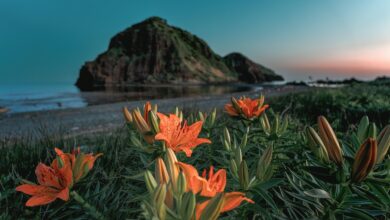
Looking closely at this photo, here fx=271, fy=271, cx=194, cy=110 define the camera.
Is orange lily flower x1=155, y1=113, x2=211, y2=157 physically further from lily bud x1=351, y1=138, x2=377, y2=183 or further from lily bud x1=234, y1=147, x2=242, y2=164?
lily bud x1=351, y1=138, x2=377, y2=183

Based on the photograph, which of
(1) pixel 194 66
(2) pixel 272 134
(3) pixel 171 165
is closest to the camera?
(3) pixel 171 165

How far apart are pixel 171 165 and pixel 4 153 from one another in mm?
2850

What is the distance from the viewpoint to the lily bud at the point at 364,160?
2.58 feet

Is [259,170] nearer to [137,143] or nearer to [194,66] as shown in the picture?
[137,143]

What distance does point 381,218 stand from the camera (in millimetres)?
1354

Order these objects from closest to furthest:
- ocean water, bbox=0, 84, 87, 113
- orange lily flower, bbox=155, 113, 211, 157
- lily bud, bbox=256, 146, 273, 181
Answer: lily bud, bbox=256, 146, 273, 181
orange lily flower, bbox=155, 113, 211, 157
ocean water, bbox=0, 84, 87, 113

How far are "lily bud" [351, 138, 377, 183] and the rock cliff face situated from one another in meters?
68.5

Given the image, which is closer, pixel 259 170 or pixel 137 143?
pixel 259 170

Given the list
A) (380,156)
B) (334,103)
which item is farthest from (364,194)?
(334,103)

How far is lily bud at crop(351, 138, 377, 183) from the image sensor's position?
0.79m

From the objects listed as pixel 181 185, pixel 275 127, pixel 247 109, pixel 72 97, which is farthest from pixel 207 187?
pixel 72 97

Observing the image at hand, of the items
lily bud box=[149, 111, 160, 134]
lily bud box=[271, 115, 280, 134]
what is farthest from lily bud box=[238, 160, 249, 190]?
lily bud box=[271, 115, 280, 134]

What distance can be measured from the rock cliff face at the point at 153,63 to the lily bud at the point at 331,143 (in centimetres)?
6837

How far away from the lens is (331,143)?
0.91m
